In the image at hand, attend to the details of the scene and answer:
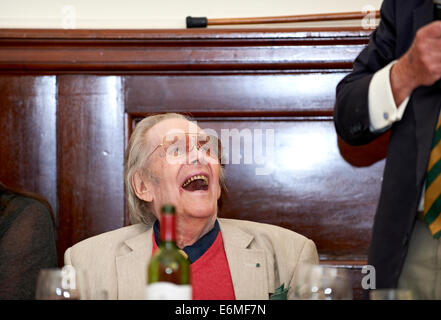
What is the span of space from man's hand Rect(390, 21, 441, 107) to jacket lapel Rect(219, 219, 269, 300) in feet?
1.96

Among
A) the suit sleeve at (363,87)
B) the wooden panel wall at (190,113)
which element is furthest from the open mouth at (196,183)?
the suit sleeve at (363,87)

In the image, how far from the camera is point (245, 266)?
1.47 m

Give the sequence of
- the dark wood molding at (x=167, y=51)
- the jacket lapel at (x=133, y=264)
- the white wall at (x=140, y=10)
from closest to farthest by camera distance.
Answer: the jacket lapel at (x=133, y=264) < the dark wood molding at (x=167, y=51) < the white wall at (x=140, y=10)

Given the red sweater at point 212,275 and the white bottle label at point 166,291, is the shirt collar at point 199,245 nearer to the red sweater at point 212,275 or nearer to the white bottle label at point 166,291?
the red sweater at point 212,275

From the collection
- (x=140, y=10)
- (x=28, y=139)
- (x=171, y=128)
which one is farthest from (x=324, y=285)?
(x=140, y=10)

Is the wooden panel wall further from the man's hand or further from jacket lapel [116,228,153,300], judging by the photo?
the man's hand

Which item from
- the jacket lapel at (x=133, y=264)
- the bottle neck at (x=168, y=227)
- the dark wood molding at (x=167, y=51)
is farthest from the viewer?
the dark wood molding at (x=167, y=51)

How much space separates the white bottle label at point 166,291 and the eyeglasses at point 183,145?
83cm

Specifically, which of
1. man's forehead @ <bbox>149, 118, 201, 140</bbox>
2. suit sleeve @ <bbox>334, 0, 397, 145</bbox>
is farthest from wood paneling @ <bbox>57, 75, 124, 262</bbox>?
suit sleeve @ <bbox>334, 0, 397, 145</bbox>

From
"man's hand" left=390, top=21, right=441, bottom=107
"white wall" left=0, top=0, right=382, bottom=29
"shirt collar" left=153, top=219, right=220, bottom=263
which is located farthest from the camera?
"white wall" left=0, top=0, right=382, bottom=29

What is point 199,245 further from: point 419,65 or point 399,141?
point 419,65

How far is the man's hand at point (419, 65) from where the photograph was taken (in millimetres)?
899

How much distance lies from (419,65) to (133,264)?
2.70ft

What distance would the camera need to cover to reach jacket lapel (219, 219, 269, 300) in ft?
4.74
